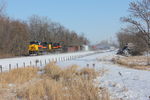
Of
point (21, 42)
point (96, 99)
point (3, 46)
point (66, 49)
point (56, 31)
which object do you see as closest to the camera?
point (96, 99)

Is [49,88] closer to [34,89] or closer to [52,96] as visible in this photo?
[34,89]

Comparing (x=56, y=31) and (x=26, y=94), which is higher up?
(x=56, y=31)

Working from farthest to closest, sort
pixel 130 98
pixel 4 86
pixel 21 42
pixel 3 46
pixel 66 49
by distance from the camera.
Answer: pixel 66 49 → pixel 21 42 → pixel 3 46 → pixel 4 86 → pixel 130 98

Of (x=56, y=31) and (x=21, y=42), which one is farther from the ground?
(x=56, y=31)

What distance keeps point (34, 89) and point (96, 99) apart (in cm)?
281

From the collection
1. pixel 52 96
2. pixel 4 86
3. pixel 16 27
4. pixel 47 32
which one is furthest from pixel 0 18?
pixel 52 96

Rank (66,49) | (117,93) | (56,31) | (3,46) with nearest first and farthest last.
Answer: (117,93) → (3,46) → (66,49) → (56,31)

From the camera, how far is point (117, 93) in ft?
25.3

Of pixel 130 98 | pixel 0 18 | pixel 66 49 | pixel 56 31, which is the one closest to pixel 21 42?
pixel 0 18

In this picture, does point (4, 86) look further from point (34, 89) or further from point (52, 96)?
point (52, 96)

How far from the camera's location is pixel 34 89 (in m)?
7.95

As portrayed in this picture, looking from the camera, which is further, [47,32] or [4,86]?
[47,32]

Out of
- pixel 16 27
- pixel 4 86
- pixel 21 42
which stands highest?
pixel 16 27

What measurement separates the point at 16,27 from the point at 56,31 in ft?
146
